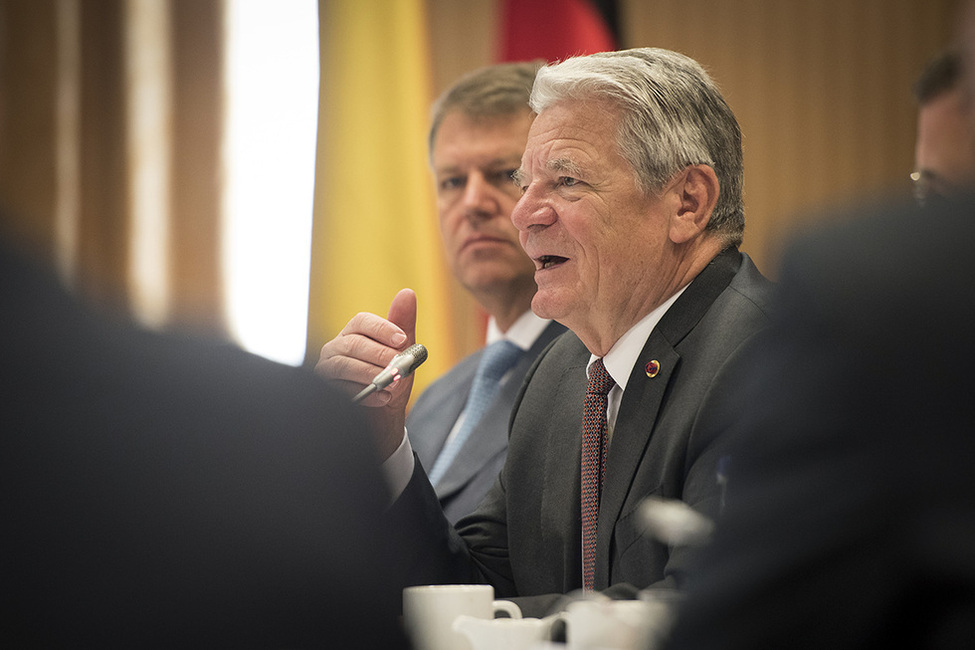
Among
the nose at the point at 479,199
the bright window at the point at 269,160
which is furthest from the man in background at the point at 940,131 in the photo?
the bright window at the point at 269,160

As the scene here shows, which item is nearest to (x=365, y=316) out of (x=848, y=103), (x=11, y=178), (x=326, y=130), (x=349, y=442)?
(x=349, y=442)

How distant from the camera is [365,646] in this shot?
0.78 meters

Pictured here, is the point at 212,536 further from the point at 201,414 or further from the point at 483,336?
the point at 483,336

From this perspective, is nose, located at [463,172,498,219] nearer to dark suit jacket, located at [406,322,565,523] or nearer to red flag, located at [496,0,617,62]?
dark suit jacket, located at [406,322,565,523]

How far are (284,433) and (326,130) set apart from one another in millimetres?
3157

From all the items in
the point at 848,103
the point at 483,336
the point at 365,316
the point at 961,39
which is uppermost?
the point at 848,103

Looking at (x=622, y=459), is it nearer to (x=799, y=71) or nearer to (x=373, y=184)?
(x=373, y=184)

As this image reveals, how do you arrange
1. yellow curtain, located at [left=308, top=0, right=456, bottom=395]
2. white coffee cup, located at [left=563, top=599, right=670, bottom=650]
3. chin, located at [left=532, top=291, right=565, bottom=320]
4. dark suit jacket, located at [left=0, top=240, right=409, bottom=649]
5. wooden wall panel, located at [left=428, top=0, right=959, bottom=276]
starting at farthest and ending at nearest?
1. wooden wall panel, located at [left=428, top=0, right=959, bottom=276]
2. yellow curtain, located at [left=308, top=0, right=456, bottom=395]
3. chin, located at [left=532, top=291, right=565, bottom=320]
4. white coffee cup, located at [left=563, top=599, right=670, bottom=650]
5. dark suit jacket, located at [left=0, top=240, right=409, bottom=649]

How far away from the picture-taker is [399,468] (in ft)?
6.06

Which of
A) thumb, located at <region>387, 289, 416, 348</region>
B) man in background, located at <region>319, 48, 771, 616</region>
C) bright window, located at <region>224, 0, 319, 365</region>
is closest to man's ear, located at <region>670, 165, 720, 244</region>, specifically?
man in background, located at <region>319, 48, 771, 616</region>

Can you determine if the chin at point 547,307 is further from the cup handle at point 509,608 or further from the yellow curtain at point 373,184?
the yellow curtain at point 373,184

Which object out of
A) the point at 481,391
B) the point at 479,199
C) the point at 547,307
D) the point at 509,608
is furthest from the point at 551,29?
the point at 509,608

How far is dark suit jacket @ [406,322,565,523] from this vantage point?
7.36 feet

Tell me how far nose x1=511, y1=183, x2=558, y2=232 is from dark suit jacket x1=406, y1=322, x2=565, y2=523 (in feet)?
1.58
